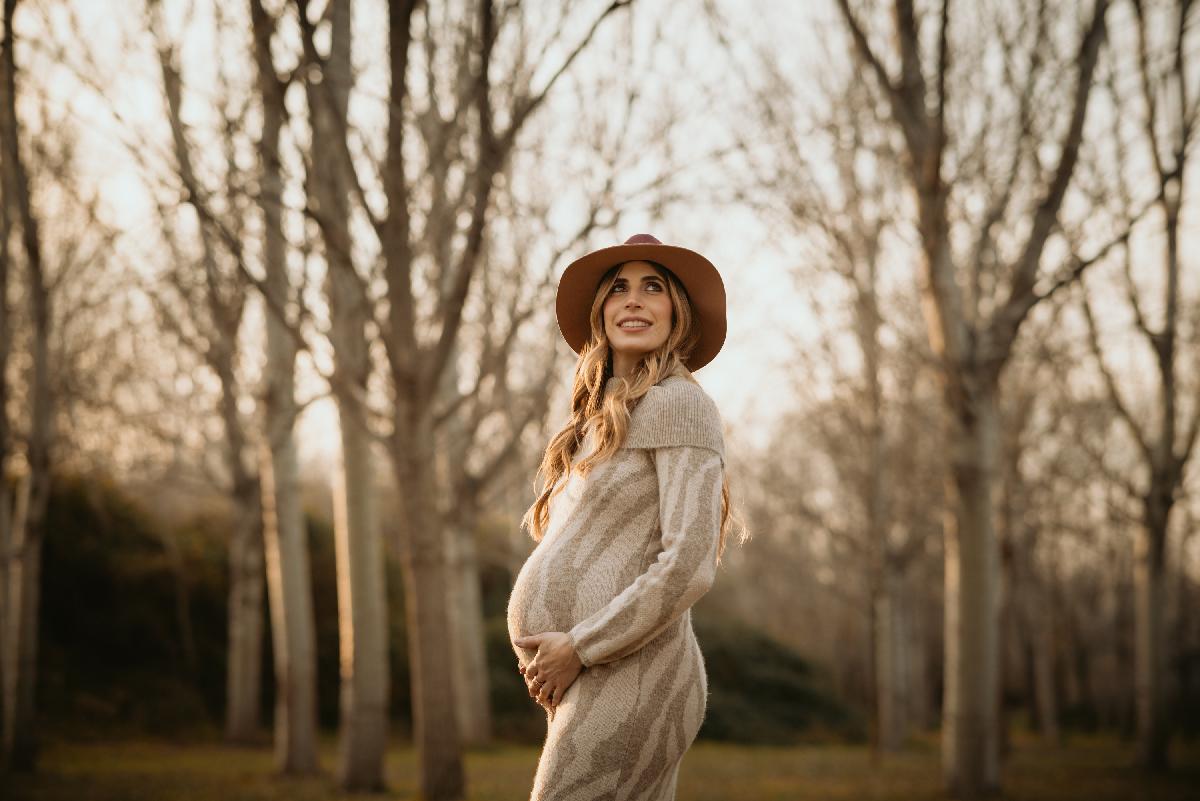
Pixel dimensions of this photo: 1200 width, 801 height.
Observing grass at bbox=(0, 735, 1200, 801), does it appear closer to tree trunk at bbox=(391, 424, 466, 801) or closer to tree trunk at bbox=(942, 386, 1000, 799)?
tree trunk at bbox=(942, 386, 1000, 799)

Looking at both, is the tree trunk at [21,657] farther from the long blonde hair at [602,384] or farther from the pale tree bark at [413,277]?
the long blonde hair at [602,384]

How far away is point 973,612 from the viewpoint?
909 cm

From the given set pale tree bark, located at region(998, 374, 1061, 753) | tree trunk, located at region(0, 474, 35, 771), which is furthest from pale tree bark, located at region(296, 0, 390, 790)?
pale tree bark, located at region(998, 374, 1061, 753)

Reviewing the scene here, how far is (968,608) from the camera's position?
29.8 feet

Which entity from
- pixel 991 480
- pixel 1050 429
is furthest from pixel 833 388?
pixel 991 480

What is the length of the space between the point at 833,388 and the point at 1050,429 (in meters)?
3.52

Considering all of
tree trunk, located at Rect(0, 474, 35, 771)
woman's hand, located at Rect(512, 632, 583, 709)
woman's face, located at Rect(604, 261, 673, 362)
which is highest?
woman's face, located at Rect(604, 261, 673, 362)

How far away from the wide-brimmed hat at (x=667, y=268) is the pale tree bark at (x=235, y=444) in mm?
5969

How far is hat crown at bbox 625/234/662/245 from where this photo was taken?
9.68ft

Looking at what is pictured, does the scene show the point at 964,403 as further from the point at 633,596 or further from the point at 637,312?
the point at 633,596

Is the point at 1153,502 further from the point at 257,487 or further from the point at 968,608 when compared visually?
the point at 257,487

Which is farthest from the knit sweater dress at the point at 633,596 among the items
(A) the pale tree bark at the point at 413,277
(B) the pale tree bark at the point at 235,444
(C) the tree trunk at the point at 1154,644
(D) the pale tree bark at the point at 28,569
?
(C) the tree trunk at the point at 1154,644

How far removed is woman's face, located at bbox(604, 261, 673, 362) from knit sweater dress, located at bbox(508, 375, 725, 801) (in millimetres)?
150

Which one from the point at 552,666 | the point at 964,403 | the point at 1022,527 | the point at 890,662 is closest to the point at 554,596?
the point at 552,666
